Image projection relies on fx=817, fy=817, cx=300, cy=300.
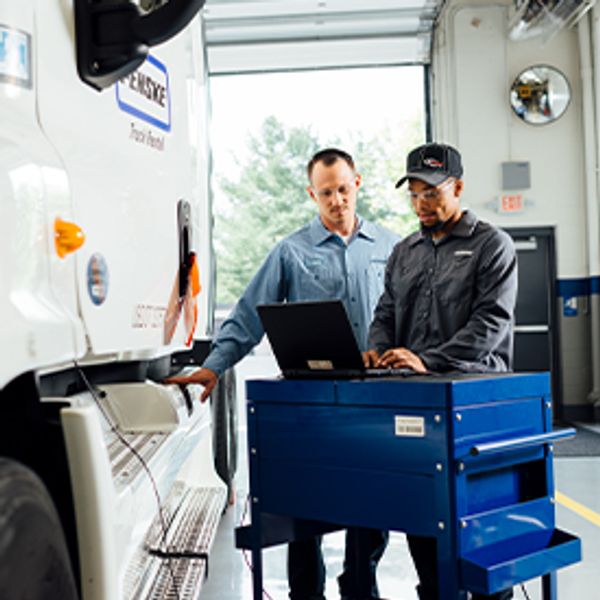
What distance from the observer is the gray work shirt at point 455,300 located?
2.62 m

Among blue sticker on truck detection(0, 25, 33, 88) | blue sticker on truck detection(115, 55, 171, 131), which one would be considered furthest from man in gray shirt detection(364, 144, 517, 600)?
blue sticker on truck detection(0, 25, 33, 88)

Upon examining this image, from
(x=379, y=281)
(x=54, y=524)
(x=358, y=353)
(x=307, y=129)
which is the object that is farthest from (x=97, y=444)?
(x=307, y=129)

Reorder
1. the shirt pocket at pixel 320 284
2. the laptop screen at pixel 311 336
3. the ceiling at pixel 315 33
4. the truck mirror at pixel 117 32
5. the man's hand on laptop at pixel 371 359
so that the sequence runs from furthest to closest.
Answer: the ceiling at pixel 315 33 → the shirt pocket at pixel 320 284 → the man's hand on laptop at pixel 371 359 → the laptop screen at pixel 311 336 → the truck mirror at pixel 117 32

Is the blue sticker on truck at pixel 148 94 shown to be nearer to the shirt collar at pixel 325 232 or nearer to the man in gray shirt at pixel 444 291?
the man in gray shirt at pixel 444 291

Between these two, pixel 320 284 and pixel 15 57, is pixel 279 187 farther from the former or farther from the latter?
pixel 15 57

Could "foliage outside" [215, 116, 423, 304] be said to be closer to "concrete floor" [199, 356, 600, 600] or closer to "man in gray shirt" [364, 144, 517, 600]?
"concrete floor" [199, 356, 600, 600]

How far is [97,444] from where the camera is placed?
4.73 ft

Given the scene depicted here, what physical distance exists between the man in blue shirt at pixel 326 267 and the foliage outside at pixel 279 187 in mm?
5605

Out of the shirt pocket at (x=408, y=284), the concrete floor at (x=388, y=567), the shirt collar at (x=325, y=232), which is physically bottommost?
the concrete floor at (x=388, y=567)

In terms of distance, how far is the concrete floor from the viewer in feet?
11.2

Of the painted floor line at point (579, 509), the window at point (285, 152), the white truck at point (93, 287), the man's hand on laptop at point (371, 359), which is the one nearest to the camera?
the white truck at point (93, 287)

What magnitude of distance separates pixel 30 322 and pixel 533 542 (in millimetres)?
1531

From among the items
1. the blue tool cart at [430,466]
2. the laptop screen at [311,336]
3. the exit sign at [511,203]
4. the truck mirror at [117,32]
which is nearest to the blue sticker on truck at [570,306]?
the exit sign at [511,203]

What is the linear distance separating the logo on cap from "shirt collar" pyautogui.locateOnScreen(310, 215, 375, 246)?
2.23 ft
